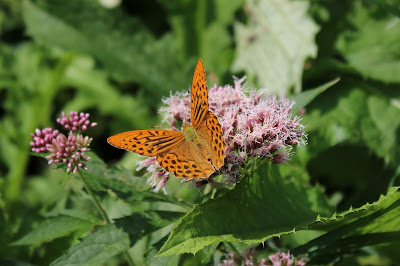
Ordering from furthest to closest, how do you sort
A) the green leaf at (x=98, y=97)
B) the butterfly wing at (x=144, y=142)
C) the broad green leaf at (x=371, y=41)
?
1. the green leaf at (x=98, y=97)
2. the broad green leaf at (x=371, y=41)
3. the butterfly wing at (x=144, y=142)

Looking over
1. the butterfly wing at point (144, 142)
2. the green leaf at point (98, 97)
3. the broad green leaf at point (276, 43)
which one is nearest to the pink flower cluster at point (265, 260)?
the butterfly wing at point (144, 142)

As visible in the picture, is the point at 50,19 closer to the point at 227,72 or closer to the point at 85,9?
the point at 85,9

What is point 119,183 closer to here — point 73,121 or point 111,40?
point 73,121

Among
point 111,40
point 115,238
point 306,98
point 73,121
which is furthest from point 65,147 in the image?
point 111,40

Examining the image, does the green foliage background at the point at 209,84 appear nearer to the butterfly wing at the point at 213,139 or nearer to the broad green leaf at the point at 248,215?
the broad green leaf at the point at 248,215

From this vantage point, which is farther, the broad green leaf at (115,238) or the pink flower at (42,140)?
the pink flower at (42,140)

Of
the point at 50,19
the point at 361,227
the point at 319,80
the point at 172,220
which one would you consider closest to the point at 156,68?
the point at 50,19
